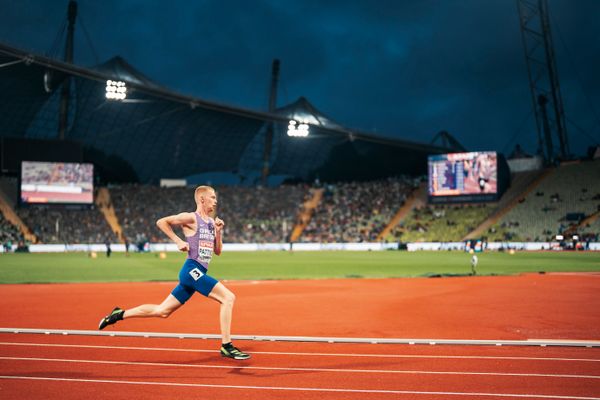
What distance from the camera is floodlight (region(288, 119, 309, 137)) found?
74.5m

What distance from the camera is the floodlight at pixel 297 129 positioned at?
74500 millimetres

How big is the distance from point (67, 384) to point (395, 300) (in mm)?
12307

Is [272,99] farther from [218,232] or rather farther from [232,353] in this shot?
[232,353]

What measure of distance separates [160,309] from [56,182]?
68.5 metres

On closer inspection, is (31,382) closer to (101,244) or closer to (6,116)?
(101,244)

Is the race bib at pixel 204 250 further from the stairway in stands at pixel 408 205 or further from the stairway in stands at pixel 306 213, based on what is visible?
the stairway in stands at pixel 306 213

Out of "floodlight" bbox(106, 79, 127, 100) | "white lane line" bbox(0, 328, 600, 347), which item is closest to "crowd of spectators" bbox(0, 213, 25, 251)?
"floodlight" bbox(106, 79, 127, 100)

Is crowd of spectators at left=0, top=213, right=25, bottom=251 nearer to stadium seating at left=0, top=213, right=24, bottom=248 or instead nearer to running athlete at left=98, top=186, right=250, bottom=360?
stadium seating at left=0, top=213, right=24, bottom=248

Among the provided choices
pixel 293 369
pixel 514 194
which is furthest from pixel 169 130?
pixel 293 369

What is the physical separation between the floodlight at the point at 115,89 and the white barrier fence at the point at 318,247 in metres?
16.6

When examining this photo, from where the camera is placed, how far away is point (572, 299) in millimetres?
18344

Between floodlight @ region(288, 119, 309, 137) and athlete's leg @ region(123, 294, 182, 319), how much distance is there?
2585 inches

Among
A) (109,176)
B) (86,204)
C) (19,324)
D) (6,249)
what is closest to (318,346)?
(19,324)

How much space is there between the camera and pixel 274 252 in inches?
2584
